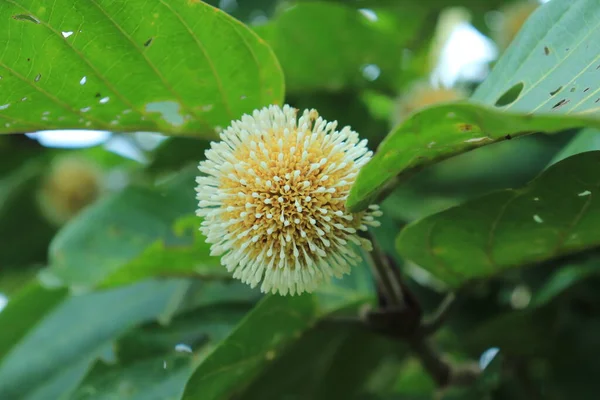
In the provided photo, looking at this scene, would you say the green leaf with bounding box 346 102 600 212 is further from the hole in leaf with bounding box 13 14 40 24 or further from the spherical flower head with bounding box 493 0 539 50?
the spherical flower head with bounding box 493 0 539 50

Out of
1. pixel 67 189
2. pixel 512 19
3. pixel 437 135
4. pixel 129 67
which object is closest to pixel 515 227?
pixel 437 135

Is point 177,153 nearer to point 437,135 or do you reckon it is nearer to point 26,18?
point 26,18

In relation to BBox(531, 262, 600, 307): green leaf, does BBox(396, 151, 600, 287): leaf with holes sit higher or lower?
higher

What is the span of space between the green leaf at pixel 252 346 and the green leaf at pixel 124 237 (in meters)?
0.20

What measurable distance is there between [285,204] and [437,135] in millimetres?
202

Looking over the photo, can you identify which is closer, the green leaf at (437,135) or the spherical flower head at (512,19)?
the green leaf at (437,135)

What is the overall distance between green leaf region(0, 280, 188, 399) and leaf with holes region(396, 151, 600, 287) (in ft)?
2.28

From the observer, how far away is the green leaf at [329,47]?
139 cm

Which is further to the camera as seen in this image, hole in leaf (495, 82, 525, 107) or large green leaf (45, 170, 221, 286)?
large green leaf (45, 170, 221, 286)

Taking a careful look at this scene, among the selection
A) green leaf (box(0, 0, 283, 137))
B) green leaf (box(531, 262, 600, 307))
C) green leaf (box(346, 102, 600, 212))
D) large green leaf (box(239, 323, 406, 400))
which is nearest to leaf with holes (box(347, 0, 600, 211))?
green leaf (box(346, 102, 600, 212))

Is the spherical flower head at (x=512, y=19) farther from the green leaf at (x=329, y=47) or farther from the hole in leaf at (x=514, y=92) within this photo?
the hole in leaf at (x=514, y=92)

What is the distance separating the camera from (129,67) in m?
0.86

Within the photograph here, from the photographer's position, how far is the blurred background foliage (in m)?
1.06

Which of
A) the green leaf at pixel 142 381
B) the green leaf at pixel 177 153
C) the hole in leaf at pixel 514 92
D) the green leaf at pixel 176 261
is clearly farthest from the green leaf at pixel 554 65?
the green leaf at pixel 177 153
